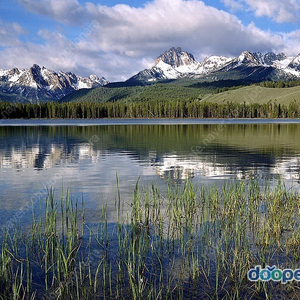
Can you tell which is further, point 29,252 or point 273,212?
point 273,212

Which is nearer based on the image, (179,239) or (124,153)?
(179,239)

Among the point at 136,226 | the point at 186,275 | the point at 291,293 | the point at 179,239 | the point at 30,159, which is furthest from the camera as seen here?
the point at 30,159

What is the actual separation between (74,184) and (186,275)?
17540 millimetres

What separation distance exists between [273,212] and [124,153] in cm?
3442

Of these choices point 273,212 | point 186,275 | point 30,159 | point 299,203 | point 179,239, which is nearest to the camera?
point 186,275

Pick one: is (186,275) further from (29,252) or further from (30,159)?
(30,159)

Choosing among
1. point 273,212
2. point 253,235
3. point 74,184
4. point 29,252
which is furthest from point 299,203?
point 74,184

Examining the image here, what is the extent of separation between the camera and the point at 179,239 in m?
15.2

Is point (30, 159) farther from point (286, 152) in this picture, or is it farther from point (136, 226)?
point (286, 152)

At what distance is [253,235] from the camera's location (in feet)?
51.1

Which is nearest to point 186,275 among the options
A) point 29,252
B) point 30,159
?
point 29,252

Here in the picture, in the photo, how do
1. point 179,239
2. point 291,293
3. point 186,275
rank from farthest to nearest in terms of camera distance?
1. point 179,239
2. point 186,275
3. point 291,293

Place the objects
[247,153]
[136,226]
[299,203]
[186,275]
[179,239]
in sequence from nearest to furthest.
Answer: [186,275] < [179,239] < [136,226] < [299,203] < [247,153]

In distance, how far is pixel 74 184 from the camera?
27.8 metres
